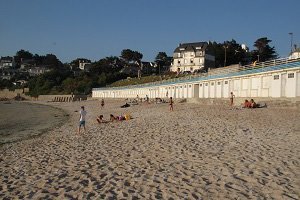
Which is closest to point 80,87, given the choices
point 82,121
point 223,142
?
point 82,121

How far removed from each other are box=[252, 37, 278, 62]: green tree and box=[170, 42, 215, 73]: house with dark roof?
13.7 metres

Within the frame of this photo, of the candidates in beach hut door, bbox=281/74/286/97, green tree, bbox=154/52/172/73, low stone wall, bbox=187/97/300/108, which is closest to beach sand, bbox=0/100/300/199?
low stone wall, bbox=187/97/300/108

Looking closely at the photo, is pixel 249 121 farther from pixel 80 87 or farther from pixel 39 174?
pixel 80 87

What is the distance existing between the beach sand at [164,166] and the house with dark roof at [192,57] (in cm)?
9052

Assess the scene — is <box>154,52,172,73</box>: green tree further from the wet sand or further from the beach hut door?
the beach hut door

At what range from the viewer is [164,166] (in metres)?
10.1

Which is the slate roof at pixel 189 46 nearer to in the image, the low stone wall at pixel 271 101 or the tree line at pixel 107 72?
the tree line at pixel 107 72

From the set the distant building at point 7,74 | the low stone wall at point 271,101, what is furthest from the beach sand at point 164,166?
the distant building at point 7,74

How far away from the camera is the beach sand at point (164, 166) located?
25.7 ft

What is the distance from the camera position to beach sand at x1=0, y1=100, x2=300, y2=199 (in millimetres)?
7840

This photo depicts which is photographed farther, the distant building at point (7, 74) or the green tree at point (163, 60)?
the distant building at point (7, 74)

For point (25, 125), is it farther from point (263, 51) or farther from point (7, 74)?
point (7, 74)

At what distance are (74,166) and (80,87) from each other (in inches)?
4455

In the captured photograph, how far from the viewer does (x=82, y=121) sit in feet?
69.5
